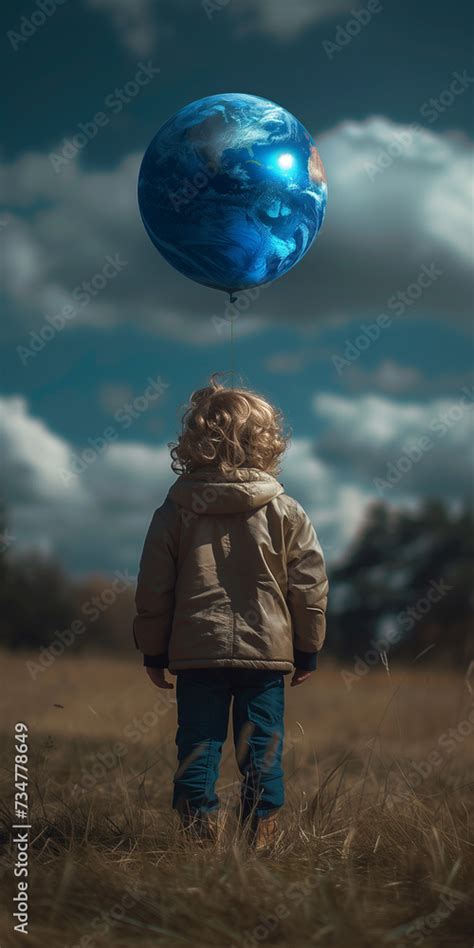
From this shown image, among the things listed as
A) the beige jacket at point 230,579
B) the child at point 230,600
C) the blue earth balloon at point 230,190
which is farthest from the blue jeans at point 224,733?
the blue earth balloon at point 230,190

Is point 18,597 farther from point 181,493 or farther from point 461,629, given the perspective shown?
point 181,493

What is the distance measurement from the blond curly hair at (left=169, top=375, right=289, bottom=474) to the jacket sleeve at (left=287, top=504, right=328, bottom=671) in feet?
1.03

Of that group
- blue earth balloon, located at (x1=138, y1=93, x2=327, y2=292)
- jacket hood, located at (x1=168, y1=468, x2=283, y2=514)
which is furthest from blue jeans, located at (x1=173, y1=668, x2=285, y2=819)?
blue earth balloon, located at (x1=138, y1=93, x2=327, y2=292)

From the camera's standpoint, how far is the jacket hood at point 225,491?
3877 mm

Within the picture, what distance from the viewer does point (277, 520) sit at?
3.94 meters

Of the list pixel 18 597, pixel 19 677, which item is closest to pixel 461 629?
pixel 18 597

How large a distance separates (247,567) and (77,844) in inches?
50.5

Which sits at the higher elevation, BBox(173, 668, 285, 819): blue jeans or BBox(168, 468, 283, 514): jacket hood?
BBox(168, 468, 283, 514): jacket hood

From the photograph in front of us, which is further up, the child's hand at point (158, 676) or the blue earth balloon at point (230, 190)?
the blue earth balloon at point (230, 190)

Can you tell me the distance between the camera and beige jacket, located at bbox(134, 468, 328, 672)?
382 cm

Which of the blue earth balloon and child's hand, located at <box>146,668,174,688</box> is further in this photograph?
the blue earth balloon

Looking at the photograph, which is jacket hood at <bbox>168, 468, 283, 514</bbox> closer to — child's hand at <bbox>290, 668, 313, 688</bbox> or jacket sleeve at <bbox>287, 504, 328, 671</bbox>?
jacket sleeve at <bbox>287, 504, 328, 671</bbox>

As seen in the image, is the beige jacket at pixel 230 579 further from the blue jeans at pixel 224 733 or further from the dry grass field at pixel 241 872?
the dry grass field at pixel 241 872

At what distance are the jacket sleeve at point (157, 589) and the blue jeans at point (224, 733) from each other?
0.19 m
